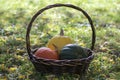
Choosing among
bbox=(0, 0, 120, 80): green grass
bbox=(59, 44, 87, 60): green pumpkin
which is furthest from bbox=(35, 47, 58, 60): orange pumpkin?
bbox=(0, 0, 120, 80): green grass

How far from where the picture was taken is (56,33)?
533cm

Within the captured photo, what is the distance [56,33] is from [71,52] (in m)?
1.85

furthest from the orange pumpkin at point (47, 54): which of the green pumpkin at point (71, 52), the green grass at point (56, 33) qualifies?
the green grass at point (56, 33)

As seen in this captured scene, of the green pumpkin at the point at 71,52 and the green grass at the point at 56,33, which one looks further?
the green grass at the point at 56,33

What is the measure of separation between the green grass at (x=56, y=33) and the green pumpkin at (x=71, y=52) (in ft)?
0.69

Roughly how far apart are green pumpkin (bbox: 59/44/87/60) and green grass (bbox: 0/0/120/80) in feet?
0.69

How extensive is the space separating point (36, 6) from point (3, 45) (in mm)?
2795

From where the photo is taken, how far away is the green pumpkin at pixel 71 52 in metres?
3.48

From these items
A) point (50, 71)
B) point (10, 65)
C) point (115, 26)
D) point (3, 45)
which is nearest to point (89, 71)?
point (50, 71)

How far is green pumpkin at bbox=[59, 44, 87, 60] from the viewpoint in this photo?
→ 11.4 feet

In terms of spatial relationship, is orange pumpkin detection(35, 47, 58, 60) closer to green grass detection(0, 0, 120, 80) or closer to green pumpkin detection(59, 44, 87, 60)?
green pumpkin detection(59, 44, 87, 60)

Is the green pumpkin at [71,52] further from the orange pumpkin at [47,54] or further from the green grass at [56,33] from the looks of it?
the green grass at [56,33]

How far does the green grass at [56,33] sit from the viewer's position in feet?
12.2

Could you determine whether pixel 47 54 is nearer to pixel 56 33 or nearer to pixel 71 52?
pixel 71 52
